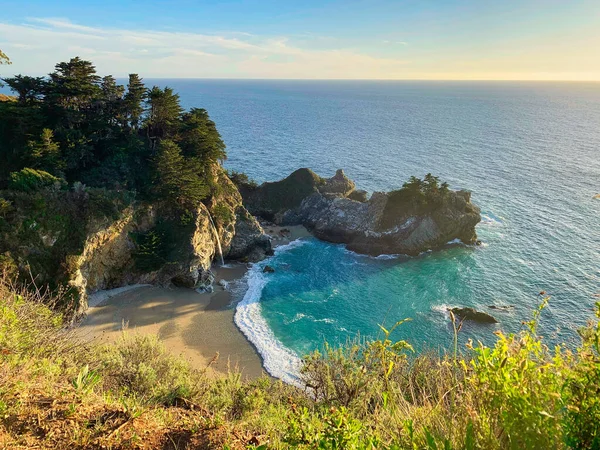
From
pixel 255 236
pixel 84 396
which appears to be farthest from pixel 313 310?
pixel 84 396

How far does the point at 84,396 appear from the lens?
21.4ft

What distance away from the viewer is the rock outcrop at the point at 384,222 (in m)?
45.9

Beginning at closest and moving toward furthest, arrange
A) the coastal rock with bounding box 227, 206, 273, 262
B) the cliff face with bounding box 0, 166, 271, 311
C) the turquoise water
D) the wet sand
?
the wet sand < the cliff face with bounding box 0, 166, 271, 311 < the turquoise water < the coastal rock with bounding box 227, 206, 273, 262

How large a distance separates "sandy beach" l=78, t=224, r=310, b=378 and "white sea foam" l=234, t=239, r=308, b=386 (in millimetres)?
673

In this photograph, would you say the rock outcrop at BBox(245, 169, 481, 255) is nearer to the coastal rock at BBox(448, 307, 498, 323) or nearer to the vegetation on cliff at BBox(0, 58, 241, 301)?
the coastal rock at BBox(448, 307, 498, 323)

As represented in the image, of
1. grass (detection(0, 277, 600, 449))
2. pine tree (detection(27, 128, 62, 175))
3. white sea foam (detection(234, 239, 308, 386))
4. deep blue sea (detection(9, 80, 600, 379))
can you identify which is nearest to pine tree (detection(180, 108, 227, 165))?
pine tree (detection(27, 128, 62, 175))

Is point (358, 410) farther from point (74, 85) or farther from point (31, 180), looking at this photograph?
point (74, 85)

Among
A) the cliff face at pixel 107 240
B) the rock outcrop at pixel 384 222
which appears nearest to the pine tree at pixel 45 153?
the cliff face at pixel 107 240

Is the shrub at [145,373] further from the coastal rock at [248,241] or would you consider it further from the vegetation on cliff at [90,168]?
the coastal rock at [248,241]

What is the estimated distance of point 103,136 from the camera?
133 feet

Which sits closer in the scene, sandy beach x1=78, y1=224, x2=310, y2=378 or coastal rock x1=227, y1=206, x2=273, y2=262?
sandy beach x1=78, y1=224, x2=310, y2=378

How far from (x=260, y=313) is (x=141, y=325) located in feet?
34.1

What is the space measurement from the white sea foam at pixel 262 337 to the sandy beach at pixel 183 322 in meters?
0.67

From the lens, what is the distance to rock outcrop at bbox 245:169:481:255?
45.9 metres
